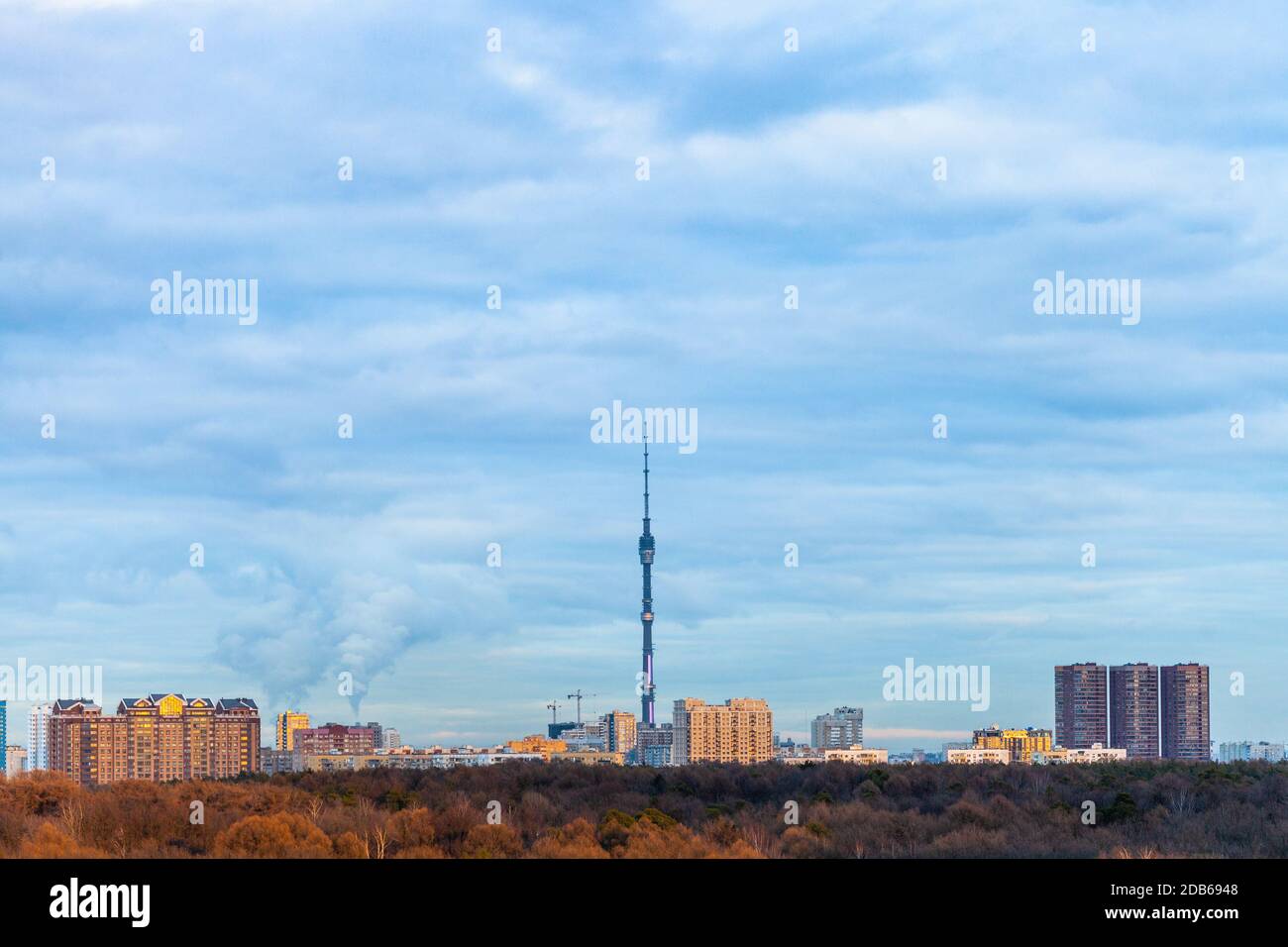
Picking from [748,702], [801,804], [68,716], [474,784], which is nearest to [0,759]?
[68,716]

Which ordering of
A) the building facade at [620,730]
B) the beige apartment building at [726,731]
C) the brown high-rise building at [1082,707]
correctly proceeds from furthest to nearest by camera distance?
1. the building facade at [620,730]
2. the beige apartment building at [726,731]
3. the brown high-rise building at [1082,707]

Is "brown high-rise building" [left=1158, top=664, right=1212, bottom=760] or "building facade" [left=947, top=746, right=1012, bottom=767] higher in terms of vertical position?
"brown high-rise building" [left=1158, top=664, right=1212, bottom=760]

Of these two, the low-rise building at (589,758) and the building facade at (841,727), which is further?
the building facade at (841,727)

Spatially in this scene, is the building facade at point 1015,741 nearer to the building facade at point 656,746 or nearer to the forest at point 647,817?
the building facade at point 656,746

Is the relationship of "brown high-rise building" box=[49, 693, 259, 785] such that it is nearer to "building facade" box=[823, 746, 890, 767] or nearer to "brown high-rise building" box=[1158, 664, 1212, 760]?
"building facade" box=[823, 746, 890, 767]

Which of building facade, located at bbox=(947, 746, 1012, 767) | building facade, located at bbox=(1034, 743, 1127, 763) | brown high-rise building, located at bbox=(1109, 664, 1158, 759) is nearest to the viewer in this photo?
building facade, located at bbox=(1034, 743, 1127, 763)

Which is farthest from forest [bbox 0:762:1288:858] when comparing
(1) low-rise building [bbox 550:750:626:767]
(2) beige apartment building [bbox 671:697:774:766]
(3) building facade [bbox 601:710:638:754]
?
(3) building facade [bbox 601:710:638:754]

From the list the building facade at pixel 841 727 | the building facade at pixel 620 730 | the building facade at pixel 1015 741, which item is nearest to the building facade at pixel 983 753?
the building facade at pixel 1015 741
